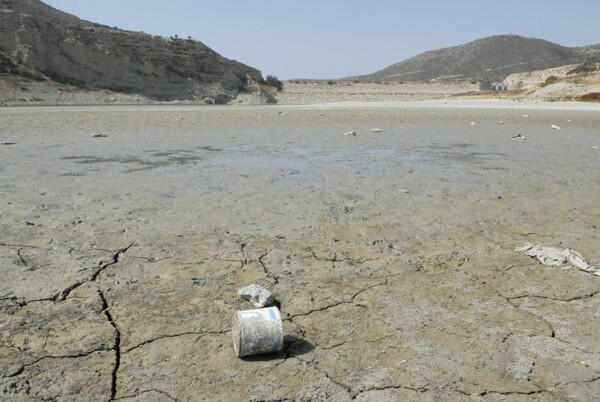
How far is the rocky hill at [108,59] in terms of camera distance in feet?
115

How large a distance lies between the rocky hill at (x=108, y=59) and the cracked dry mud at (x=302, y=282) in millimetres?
30868

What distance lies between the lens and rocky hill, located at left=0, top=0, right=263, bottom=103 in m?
34.9

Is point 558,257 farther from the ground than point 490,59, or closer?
closer

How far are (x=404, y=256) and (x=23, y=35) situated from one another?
38668mm

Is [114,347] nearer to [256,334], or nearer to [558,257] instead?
[256,334]

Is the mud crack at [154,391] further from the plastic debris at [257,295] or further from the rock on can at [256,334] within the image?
the plastic debris at [257,295]

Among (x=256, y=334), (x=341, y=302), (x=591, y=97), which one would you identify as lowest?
(x=341, y=302)

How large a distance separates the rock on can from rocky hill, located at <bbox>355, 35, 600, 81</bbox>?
83293mm

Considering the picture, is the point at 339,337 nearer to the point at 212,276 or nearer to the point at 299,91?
the point at 212,276

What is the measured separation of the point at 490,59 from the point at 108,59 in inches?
2908

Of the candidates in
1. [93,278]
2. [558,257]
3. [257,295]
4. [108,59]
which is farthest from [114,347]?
[108,59]

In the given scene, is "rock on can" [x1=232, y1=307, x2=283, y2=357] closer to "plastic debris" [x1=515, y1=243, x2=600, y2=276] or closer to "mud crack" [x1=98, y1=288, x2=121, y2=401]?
"mud crack" [x1=98, y1=288, x2=121, y2=401]

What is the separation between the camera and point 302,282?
A: 139 inches

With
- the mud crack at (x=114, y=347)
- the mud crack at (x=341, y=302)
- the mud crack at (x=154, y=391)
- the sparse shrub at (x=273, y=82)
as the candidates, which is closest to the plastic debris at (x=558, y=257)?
the mud crack at (x=341, y=302)
